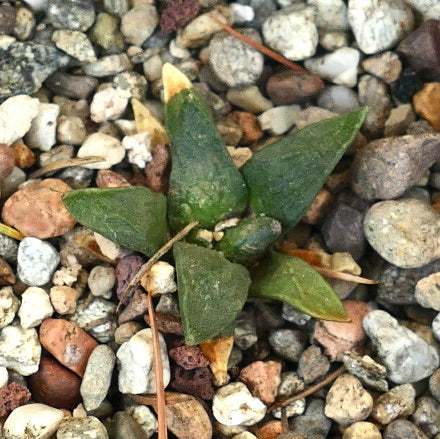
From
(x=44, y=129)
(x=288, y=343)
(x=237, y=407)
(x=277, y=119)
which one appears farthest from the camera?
(x=277, y=119)

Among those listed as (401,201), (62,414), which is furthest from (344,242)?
(62,414)

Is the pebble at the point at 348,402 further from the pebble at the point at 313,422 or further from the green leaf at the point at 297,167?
the green leaf at the point at 297,167

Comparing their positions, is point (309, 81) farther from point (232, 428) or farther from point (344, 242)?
point (232, 428)

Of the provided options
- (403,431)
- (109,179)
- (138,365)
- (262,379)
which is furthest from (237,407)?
(109,179)

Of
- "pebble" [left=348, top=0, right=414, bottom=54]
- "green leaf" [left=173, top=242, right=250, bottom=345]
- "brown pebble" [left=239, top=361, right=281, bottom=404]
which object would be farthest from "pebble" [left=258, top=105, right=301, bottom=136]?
"brown pebble" [left=239, top=361, right=281, bottom=404]

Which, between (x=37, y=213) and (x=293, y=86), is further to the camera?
(x=293, y=86)

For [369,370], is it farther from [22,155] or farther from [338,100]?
[22,155]
